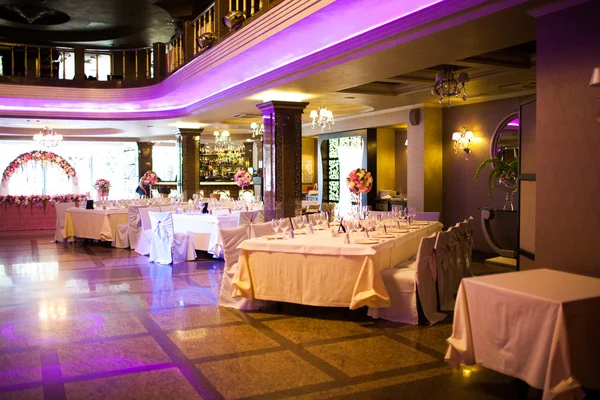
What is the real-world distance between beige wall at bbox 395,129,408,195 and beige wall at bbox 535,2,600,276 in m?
10.2

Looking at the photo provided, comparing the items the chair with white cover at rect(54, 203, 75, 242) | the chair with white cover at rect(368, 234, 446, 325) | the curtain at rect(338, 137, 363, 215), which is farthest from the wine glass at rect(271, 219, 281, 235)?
the curtain at rect(338, 137, 363, 215)

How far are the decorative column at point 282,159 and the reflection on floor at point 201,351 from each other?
8.61 feet

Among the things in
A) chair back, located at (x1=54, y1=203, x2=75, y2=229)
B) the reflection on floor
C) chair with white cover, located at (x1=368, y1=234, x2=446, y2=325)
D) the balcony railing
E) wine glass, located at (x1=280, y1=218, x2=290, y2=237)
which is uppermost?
the balcony railing

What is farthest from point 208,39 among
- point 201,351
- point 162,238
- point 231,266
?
point 201,351

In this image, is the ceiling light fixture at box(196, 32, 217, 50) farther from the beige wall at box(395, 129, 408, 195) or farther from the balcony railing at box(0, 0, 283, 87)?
the beige wall at box(395, 129, 408, 195)

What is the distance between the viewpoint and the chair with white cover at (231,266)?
6.25 meters

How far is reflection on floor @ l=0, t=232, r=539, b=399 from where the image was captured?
3967 mm

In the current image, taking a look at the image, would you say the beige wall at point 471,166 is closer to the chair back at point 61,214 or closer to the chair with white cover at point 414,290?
the chair with white cover at point 414,290

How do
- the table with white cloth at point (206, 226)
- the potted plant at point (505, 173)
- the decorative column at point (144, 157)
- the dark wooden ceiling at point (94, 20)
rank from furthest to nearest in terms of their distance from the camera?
the decorative column at point (144, 157) < the dark wooden ceiling at point (94, 20) < the table with white cloth at point (206, 226) < the potted plant at point (505, 173)

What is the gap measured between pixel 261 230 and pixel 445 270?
2157 mm

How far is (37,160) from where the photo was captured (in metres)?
21.1

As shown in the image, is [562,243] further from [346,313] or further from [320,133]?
[320,133]

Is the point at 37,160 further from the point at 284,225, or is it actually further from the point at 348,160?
the point at 284,225

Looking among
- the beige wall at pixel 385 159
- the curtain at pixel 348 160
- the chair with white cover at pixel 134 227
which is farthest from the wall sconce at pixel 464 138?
the chair with white cover at pixel 134 227
